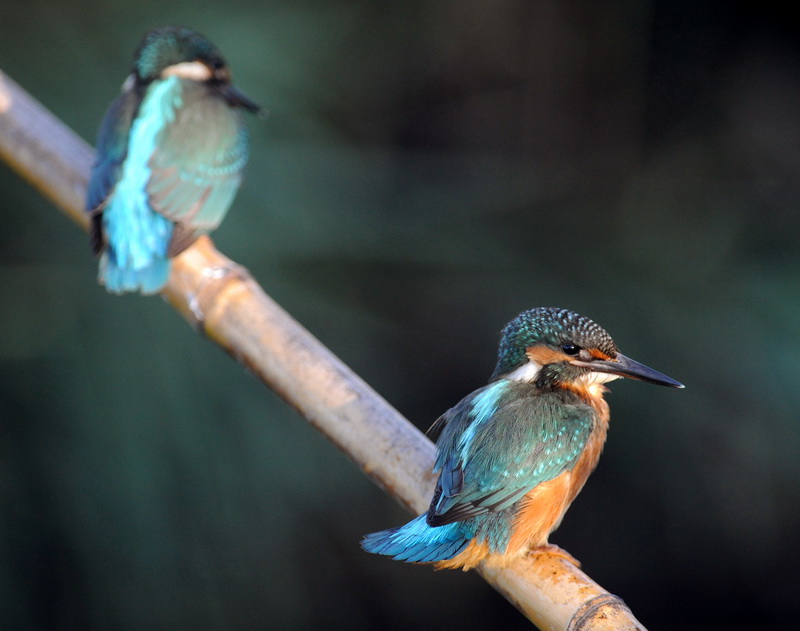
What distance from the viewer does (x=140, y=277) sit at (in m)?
1.94

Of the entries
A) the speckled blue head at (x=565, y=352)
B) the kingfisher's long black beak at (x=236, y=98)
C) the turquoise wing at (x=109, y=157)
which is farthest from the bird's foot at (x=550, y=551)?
the kingfisher's long black beak at (x=236, y=98)

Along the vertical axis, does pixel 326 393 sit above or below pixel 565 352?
below

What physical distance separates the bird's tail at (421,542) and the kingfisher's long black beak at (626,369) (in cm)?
33

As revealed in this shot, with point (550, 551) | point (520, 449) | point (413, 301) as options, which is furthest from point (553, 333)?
point (413, 301)

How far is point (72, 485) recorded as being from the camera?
253cm

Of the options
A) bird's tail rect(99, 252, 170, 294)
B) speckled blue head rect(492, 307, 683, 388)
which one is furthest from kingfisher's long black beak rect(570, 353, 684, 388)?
bird's tail rect(99, 252, 170, 294)

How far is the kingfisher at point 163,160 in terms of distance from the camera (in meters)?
2.01

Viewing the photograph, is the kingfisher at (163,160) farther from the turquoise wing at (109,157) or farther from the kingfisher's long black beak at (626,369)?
the kingfisher's long black beak at (626,369)

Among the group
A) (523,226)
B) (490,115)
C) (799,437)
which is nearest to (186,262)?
(523,226)

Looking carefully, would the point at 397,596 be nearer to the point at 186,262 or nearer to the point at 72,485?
the point at 72,485

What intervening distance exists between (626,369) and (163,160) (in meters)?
1.23

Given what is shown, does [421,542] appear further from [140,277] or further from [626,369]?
[140,277]

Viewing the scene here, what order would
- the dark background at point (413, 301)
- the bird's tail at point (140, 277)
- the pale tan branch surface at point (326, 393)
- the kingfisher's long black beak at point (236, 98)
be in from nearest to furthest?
1. the pale tan branch surface at point (326, 393)
2. the bird's tail at point (140, 277)
3. the kingfisher's long black beak at point (236, 98)
4. the dark background at point (413, 301)

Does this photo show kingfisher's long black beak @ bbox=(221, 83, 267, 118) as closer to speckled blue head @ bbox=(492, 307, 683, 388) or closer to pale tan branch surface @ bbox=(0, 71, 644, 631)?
pale tan branch surface @ bbox=(0, 71, 644, 631)
